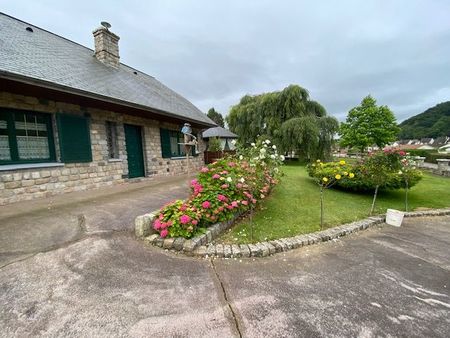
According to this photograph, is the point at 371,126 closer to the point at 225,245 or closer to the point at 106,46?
the point at 106,46

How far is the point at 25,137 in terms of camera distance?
4.70 m

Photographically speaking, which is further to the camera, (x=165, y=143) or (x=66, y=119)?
(x=165, y=143)

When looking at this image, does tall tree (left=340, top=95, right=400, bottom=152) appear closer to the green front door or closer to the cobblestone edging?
the green front door

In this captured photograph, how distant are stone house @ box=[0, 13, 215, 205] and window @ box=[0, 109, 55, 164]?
0.01 metres

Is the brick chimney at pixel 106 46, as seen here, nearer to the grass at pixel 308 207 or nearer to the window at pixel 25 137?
the window at pixel 25 137

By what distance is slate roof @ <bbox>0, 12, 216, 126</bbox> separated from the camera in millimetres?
4270

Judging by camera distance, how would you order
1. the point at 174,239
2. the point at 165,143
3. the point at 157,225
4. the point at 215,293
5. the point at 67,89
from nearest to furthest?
the point at 215,293
the point at 174,239
the point at 157,225
the point at 67,89
the point at 165,143

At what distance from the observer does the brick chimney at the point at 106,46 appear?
306 inches

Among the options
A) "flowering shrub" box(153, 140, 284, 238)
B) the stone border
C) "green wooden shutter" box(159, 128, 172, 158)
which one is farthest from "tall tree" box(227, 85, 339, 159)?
the stone border

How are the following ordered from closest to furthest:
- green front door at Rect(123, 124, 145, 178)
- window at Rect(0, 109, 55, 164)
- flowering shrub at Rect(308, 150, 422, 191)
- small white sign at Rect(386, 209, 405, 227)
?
small white sign at Rect(386, 209, 405, 227) → window at Rect(0, 109, 55, 164) → flowering shrub at Rect(308, 150, 422, 191) → green front door at Rect(123, 124, 145, 178)

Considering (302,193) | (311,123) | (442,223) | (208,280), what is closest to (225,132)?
(311,123)

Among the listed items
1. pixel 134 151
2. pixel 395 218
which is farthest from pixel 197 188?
pixel 134 151

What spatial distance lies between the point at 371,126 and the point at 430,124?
6174 cm

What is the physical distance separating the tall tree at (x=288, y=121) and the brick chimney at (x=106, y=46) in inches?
394
